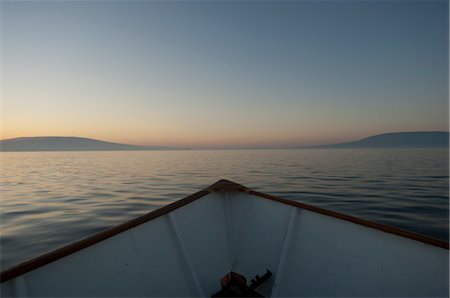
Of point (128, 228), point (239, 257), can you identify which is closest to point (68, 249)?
point (128, 228)

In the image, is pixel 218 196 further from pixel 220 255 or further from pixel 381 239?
pixel 381 239

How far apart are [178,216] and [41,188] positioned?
15.3 metres

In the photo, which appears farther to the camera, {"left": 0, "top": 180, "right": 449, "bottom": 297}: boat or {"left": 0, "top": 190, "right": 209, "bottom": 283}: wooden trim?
{"left": 0, "top": 180, "right": 449, "bottom": 297}: boat

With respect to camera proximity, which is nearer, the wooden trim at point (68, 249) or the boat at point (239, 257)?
the wooden trim at point (68, 249)

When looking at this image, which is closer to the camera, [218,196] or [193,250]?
[193,250]

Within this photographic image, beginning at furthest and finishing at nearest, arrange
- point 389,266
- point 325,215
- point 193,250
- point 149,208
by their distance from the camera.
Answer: point 149,208 → point 193,250 → point 325,215 → point 389,266

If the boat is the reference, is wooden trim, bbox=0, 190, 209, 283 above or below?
above

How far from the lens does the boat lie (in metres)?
2.49

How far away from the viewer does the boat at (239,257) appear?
249 centimetres

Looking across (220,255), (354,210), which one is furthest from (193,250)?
(354,210)

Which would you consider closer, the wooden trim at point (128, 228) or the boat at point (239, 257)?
the wooden trim at point (128, 228)

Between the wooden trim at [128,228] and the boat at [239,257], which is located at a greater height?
the wooden trim at [128,228]

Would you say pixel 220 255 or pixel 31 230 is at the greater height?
pixel 220 255

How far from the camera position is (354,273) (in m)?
2.90
